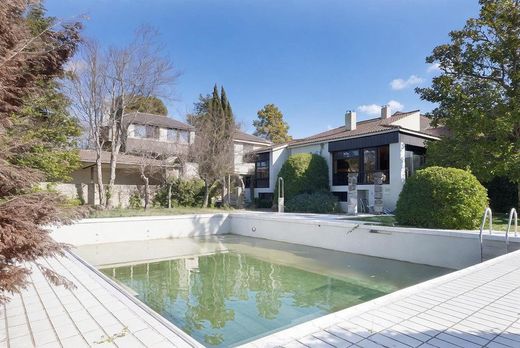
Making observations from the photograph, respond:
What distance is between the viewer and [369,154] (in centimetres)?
1953

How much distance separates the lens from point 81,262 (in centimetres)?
723

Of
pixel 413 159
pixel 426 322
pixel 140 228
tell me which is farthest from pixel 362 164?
pixel 426 322

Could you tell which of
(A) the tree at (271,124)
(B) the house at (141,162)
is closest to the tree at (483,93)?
(B) the house at (141,162)

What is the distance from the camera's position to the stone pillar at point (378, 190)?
59.1 ft

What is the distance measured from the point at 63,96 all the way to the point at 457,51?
62.8 ft

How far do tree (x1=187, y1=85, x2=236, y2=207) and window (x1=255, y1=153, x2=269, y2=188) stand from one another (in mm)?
3745

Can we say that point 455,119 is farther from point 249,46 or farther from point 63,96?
point 63,96

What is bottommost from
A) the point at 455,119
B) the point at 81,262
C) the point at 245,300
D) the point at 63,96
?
the point at 245,300

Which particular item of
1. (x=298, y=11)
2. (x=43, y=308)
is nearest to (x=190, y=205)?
(x=298, y=11)

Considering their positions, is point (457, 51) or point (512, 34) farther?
point (457, 51)

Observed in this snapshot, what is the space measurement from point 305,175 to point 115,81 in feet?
41.1

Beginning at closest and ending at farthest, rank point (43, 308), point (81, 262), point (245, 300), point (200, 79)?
1. point (43, 308)
2. point (245, 300)
3. point (81, 262)
4. point (200, 79)

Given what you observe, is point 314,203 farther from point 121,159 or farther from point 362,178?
point 121,159

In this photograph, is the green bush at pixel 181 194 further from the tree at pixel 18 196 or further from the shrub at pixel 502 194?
the tree at pixel 18 196
